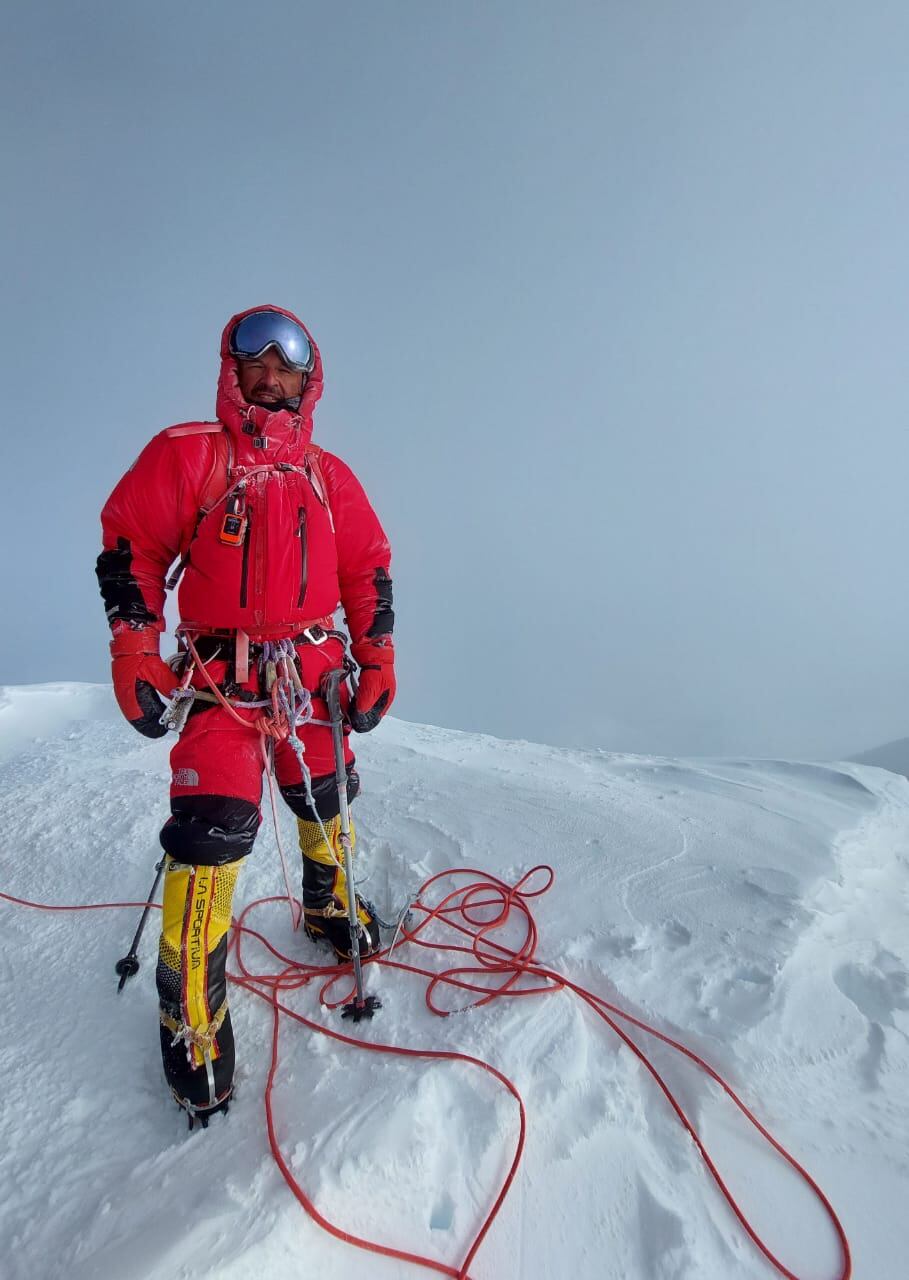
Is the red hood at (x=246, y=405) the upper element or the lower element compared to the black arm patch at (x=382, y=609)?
upper

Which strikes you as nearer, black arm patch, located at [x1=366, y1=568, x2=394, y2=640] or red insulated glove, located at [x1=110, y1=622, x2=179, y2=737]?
red insulated glove, located at [x1=110, y1=622, x2=179, y2=737]

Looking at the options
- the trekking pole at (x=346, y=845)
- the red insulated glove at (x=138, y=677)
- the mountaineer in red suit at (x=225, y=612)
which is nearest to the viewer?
the mountaineer in red suit at (x=225, y=612)

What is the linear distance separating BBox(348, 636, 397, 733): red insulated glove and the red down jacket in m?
0.39

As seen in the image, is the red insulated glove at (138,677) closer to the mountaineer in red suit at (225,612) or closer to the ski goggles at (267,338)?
the mountaineer in red suit at (225,612)

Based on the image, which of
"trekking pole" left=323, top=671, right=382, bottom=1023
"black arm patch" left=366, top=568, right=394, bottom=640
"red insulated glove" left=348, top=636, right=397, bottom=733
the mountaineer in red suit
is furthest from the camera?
"black arm patch" left=366, top=568, right=394, bottom=640

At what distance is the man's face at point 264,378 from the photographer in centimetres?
272

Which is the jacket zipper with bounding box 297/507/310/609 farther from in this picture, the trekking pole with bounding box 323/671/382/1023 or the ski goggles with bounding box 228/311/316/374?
the ski goggles with bounding box 228/311/316/374

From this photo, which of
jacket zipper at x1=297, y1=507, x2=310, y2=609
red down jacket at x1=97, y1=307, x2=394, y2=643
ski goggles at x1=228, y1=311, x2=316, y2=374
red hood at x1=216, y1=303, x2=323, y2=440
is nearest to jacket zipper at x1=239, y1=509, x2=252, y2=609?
red down jacket at x1=97, y1=307, x2=394, y2=643

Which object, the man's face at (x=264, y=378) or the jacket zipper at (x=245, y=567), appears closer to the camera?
the jacket zipper at (x=245, y=567)

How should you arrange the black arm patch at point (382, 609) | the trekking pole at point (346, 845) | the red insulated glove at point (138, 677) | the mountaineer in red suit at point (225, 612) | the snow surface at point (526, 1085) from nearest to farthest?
the snow surface at point (526, 1085)
the mountaineer in red suit at point (225, 612)
the red insulated glove at point (138, 677)
the trekking pole at point (346, 845)
the black arm patch at point (382, 609)

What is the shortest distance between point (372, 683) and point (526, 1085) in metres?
1.80

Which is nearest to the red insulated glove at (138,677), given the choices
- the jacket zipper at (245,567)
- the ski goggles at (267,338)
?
the jacket zipper at (245,567)

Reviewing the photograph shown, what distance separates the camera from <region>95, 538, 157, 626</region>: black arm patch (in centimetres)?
252

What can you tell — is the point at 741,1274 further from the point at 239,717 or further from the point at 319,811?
the point at 239,717
